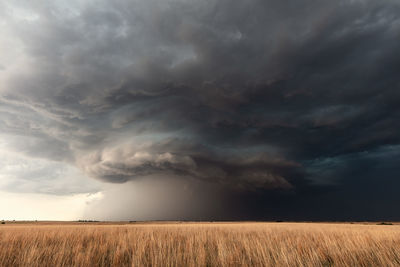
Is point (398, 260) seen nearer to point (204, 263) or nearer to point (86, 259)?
point (204, 263)

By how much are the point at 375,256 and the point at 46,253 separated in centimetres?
1109

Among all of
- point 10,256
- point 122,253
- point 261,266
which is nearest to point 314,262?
point 261,266

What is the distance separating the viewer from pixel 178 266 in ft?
25.6

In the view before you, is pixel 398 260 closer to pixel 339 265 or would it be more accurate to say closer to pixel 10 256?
pixel 339 265

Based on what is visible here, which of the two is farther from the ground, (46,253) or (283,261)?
(46,253)

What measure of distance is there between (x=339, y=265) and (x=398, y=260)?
2.25 metres

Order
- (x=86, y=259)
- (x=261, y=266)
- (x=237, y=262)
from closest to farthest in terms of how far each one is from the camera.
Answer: (x=261, y=266), (x=237, y=262), (x=86, y=259)

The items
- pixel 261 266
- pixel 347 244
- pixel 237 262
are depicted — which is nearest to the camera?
pixel 261 266

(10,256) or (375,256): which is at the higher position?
(10,256)

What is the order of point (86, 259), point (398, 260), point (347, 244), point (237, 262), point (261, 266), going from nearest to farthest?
point (261, 266)
point (237, 262)
point (86, 259)
point (398, 260)
point (347, 244)

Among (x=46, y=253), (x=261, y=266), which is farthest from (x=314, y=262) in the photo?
(x=46, y=253)

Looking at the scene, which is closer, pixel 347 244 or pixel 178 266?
pixel 178 266

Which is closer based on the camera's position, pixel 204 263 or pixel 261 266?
pixel 261 266

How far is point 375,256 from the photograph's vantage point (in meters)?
9.20
